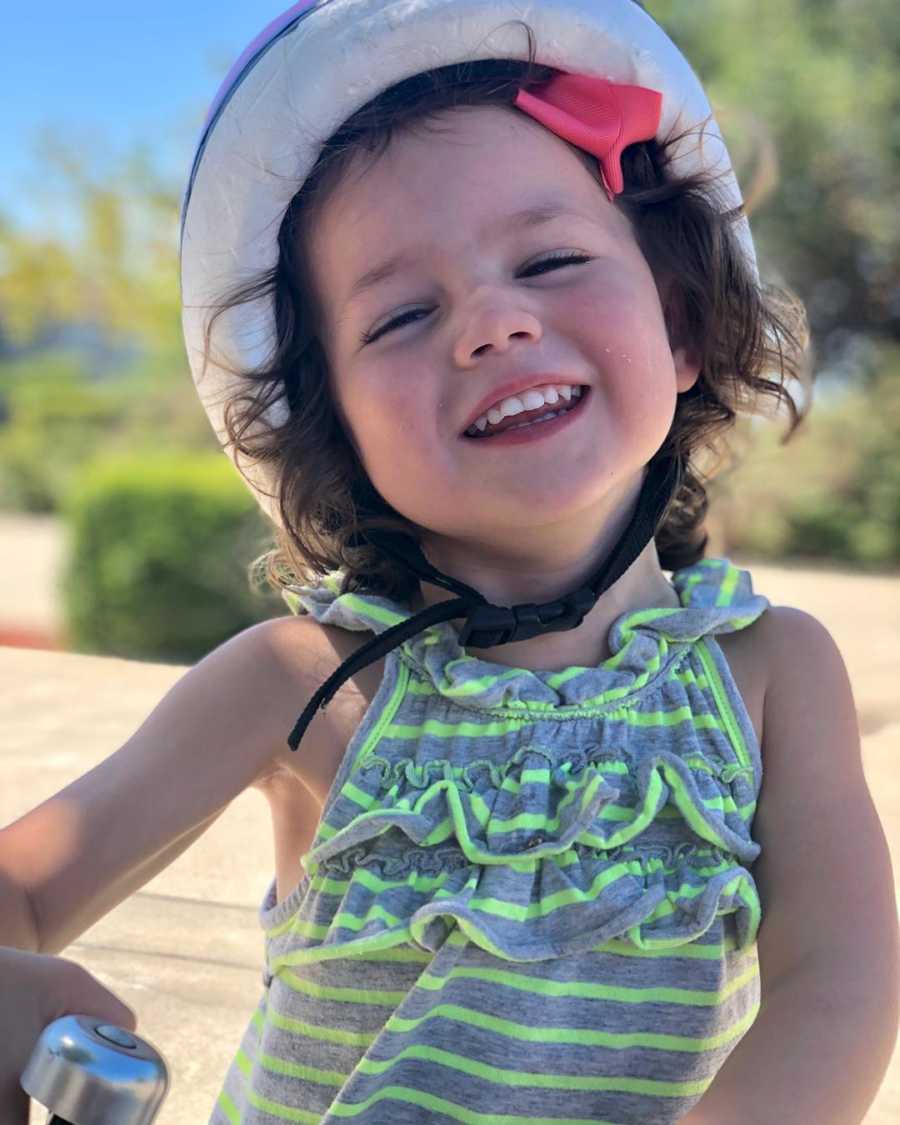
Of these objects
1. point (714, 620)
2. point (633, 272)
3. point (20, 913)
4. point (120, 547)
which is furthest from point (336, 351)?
point (120, 547)

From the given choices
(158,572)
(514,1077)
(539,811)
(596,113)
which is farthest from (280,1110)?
(158,572)

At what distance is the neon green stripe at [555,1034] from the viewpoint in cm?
125

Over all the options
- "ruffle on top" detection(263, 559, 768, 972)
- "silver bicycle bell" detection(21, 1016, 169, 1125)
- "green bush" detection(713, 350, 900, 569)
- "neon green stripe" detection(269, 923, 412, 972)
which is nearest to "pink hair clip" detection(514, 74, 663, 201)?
"ruffle on top" detection(263, 559, 768, 972)

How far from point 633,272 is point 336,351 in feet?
1.10

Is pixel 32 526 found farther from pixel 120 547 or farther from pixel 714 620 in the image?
pixel 714 620

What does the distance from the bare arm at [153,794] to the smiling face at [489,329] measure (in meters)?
0.24

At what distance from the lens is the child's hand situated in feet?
2.84

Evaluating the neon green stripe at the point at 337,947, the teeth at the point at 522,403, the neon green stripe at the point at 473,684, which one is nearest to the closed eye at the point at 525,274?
the teeth at the point at 522,403

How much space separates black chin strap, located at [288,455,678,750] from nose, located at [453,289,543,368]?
25cm

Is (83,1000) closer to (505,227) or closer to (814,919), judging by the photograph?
(814,919)

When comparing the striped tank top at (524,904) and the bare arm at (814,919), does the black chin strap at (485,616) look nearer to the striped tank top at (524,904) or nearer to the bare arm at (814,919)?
the striped tank top at (524,904)

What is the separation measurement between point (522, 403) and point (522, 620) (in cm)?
22

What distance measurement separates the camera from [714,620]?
1.46 metres

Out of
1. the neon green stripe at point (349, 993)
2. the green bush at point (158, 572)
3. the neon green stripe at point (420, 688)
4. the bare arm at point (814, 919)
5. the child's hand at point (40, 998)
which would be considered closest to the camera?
the child's hand at point (40, 998)
